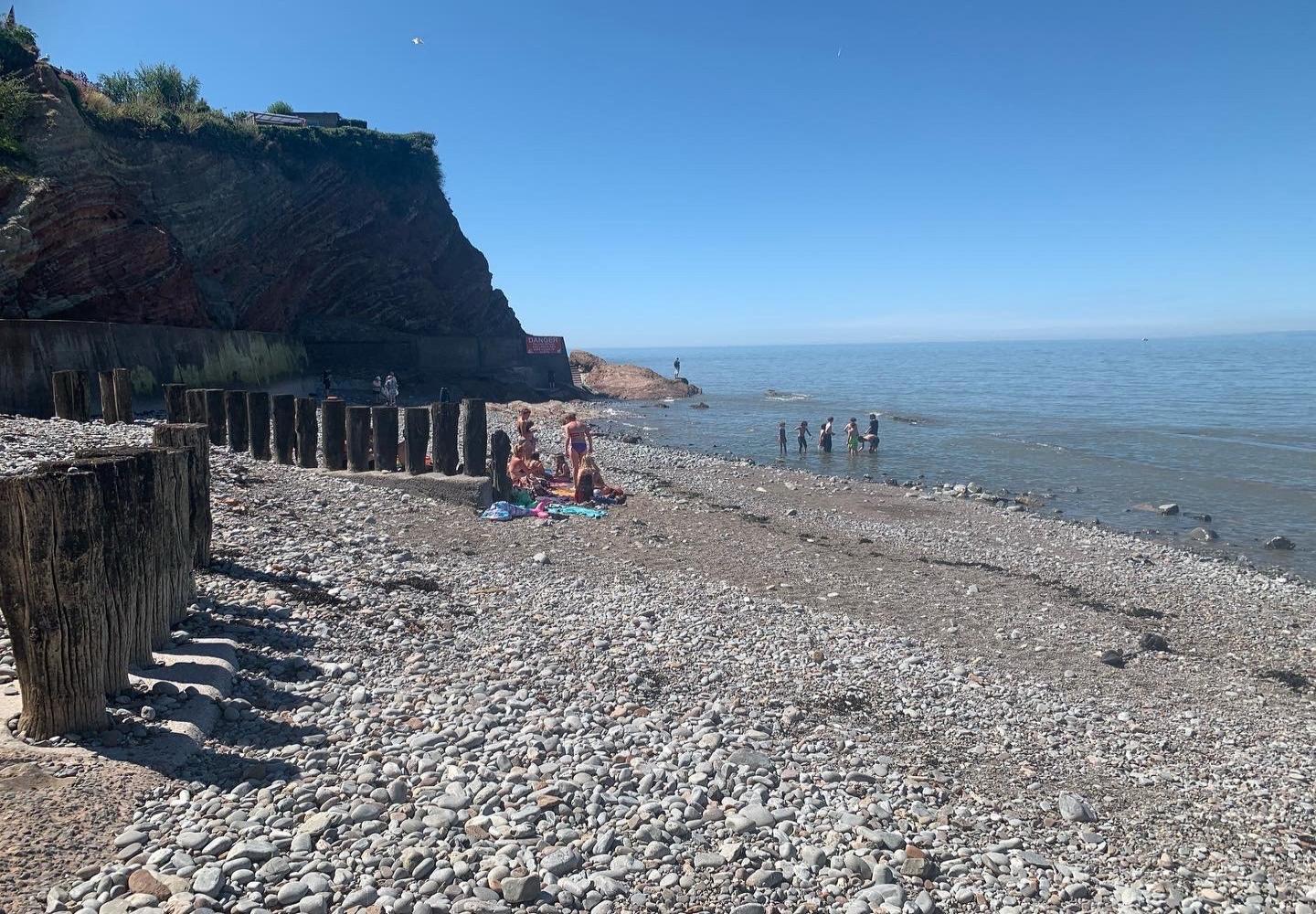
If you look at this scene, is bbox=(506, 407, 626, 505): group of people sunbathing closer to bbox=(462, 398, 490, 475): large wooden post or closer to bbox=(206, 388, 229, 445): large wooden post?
bbox=(462, 398, 490, 475): large wooden post

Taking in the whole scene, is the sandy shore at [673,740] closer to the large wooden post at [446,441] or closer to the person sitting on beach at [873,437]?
the large wooden post at [446,441]

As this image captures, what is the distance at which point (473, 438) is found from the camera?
14.8 metres

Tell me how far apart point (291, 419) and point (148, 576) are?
971cm

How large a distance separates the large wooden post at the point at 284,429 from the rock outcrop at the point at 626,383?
39083mm

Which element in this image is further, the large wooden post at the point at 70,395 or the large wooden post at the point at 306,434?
the large wooden post at the point at 70,395

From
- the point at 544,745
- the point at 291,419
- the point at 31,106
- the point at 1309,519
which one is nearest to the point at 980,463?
the point at 1309,519

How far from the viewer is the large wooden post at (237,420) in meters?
15.3

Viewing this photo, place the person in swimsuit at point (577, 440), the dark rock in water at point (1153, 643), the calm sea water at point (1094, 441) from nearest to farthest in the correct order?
the dark rock in water at point (1153, 643) → the person in swimsuit at point (577, 440) → the calm sea water at point (1094, 441)

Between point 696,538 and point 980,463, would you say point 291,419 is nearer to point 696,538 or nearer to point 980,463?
point 696,538

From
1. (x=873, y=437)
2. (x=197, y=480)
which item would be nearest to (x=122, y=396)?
(x=197, y=480)

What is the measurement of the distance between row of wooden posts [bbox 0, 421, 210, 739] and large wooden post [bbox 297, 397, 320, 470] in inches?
359

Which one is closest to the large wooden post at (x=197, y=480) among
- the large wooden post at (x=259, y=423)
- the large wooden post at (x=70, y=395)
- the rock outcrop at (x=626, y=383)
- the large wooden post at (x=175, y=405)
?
the large wooden post at (x=259, y=423)

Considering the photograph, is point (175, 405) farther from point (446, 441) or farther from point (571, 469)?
point (571, 469)

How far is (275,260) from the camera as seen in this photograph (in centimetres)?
3416
